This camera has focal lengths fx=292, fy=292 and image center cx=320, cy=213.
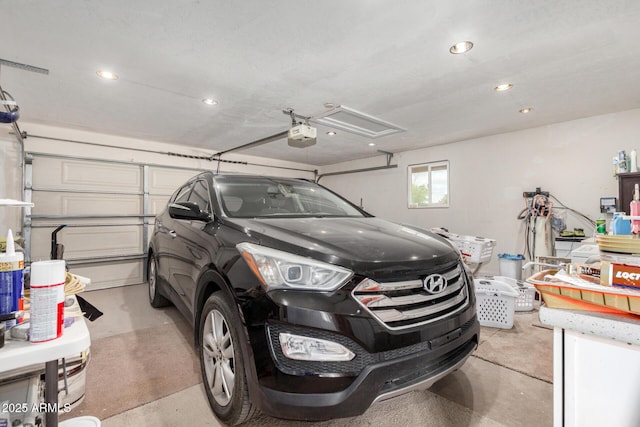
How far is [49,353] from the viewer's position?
70cm

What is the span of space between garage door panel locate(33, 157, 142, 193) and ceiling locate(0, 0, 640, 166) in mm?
623

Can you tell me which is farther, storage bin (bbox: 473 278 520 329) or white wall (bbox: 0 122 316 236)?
white wall (bbox: 0 122 316 236)

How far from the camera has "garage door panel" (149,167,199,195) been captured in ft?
17.9

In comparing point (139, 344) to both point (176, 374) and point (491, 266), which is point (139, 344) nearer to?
point (176, 374)

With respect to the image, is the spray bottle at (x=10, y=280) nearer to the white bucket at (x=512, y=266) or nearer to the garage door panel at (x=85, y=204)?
the garage door panel at (x=85, y=204)

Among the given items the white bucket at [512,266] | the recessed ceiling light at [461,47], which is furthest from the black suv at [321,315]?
the white bucket at [512,266]

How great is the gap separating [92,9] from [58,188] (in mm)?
3727

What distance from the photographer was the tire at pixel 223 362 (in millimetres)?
1314

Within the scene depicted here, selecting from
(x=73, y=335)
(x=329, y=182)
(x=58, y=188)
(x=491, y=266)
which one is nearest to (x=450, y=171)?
(x=491, y=266)

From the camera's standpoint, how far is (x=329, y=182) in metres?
8.56

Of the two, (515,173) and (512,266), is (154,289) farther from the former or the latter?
(515,173)

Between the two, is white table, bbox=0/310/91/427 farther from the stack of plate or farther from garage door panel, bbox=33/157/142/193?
garage door panel, bbox=33/157/142/193

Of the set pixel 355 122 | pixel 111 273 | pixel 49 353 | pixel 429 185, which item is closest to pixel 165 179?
pixel 111 273

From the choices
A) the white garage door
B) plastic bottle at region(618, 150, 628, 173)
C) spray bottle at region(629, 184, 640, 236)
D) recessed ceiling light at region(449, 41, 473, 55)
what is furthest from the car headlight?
the white garage door
